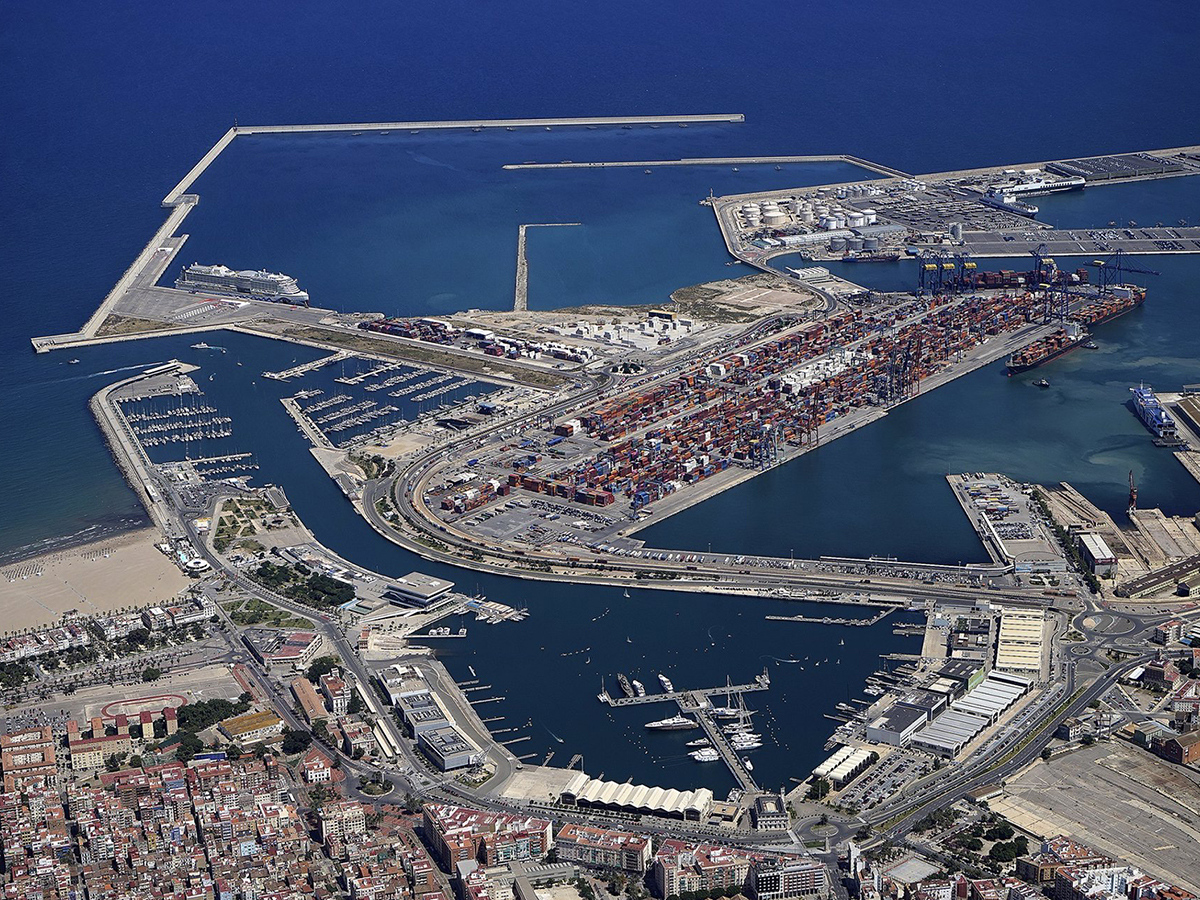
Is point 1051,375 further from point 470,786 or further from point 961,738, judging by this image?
point 470,786

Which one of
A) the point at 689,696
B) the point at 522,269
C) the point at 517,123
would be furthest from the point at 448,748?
the point at 517,123

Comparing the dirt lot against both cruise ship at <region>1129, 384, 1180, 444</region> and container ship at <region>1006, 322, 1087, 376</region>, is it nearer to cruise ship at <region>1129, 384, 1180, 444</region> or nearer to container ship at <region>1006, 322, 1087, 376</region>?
cruise ship at <region>1129, 384, 1180, 444</region>

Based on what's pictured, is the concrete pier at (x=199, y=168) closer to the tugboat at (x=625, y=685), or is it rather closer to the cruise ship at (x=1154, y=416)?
the cruise ship at (x=1154, y=416)

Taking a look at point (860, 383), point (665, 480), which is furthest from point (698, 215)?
point (665, 480)

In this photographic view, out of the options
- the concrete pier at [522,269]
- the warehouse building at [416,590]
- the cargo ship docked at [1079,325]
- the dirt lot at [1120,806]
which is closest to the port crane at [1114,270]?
the cargo ship docked at [1079,325]

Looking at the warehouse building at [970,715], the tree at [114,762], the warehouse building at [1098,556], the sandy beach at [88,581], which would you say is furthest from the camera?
the warehouse building at [1098,556]

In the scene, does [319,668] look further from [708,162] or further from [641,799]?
[708,162]

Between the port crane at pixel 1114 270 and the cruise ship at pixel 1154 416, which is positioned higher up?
the port crane at pixel 1114 270
